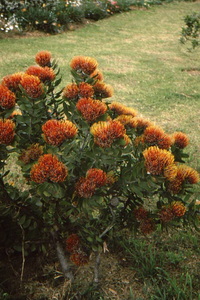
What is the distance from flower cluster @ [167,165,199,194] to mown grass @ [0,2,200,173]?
1874mm

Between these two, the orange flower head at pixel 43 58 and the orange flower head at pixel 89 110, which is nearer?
the orange flower head at pixel 89 110

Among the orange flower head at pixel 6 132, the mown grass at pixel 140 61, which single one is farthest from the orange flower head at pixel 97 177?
the mown grass at pixel 140 61

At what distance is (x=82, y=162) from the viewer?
5.14 ft

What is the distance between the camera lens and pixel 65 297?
1771 mm

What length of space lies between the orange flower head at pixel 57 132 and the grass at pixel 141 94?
2.80 ft

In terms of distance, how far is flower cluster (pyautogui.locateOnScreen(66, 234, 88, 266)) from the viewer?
1696 millimetres

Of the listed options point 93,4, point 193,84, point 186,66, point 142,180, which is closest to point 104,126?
point 142,180

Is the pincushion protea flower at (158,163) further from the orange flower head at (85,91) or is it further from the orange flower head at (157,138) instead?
the orange flower head at (85,91)

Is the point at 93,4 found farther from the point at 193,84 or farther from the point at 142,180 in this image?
the point at 142,180

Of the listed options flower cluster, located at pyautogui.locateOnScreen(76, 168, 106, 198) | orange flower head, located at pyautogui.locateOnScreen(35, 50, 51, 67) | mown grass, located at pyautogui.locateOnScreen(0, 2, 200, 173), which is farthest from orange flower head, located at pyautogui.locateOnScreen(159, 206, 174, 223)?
mown grass, located at pyautogui.locateOnScreen(0, 2, 200, 173)

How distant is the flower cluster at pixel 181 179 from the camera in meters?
1.48

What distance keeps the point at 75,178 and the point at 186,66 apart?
232 inches

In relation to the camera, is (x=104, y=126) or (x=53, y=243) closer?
(x=104, y=126)

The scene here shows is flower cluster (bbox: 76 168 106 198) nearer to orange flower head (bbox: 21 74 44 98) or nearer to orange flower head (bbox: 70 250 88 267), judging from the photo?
orange flower head (bbox: 21 74 44 98)
